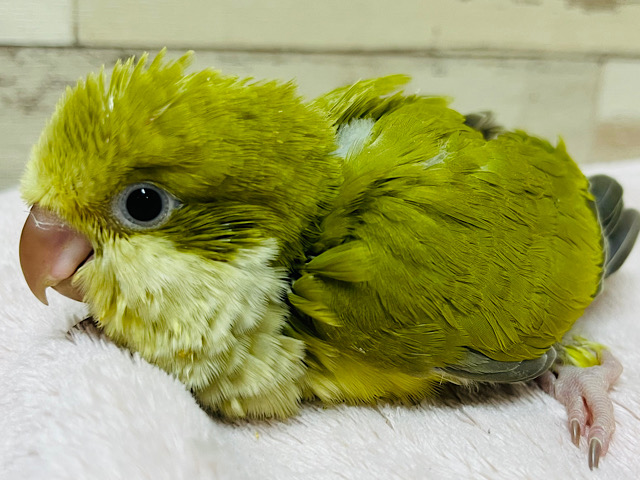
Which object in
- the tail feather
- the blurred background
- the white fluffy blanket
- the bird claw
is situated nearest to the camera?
the white fluffy blanket

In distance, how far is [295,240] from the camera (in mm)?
539

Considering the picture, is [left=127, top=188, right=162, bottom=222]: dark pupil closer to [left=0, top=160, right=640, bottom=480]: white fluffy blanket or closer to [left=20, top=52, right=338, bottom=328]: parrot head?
[left=20, top=52, right=338, bottom=328]: parrot head

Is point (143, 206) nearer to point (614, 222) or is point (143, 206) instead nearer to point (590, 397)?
point (590, 397)

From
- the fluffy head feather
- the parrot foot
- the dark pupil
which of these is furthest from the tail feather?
the dark pupil

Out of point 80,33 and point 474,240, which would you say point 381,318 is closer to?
point 474,240

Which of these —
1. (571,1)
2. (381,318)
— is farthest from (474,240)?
(571,1)

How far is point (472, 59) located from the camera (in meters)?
1.36

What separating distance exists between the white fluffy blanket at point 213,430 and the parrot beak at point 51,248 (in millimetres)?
89

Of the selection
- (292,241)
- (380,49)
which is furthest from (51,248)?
(380,49)

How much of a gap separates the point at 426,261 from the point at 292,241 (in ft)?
0.44

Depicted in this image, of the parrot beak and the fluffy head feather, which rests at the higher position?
the fluffy head feather

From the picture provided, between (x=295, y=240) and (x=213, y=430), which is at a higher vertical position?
(x=295, y=240)

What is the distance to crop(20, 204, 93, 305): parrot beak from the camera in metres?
0.51

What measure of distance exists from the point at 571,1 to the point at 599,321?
918 mm
